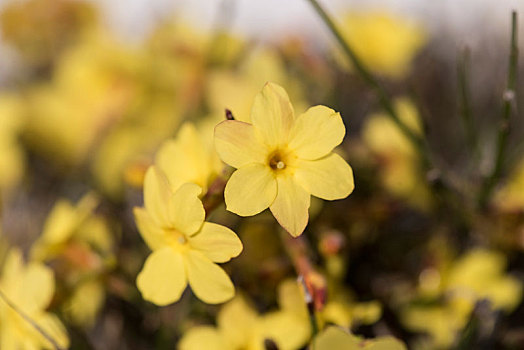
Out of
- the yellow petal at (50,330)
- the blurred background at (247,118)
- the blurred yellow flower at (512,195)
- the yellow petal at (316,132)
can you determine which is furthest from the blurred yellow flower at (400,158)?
the yellow petal at (50,330)

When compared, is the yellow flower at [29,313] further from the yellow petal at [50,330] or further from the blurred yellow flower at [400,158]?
the blurred yellow flower at [400,158]

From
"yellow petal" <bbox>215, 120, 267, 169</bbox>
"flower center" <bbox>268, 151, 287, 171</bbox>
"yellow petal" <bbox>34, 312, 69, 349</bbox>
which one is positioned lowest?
"yellow petal" <bbox>34, 312, 69, 349</bbox>

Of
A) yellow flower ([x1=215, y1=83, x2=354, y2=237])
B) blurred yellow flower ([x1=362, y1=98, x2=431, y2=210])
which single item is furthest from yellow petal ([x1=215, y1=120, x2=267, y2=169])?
blurred yellow flower ([x1=362, y1=98, x2=431, y2=210])

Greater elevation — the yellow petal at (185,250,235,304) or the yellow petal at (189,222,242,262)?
the yellow petal at (189,222,242,262)

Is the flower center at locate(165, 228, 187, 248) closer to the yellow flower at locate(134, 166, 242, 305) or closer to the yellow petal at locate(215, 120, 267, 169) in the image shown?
the yellow flower at locate(134, 166, 242, 305)

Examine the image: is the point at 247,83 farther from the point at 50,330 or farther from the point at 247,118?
the point at 50,330
